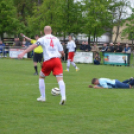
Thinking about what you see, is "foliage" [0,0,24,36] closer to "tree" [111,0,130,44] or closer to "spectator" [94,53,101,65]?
"tree" [111,0,130,44]

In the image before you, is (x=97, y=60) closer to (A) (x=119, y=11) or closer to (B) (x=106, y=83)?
(B) (x=106, y=83)

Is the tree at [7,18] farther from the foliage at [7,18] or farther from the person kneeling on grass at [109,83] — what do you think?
the person kneeling on grass at [109,83]

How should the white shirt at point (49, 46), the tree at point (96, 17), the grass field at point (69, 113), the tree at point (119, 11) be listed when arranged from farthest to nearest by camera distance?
1. the tree at point (119, 11)
2. the tree at point (96, 17)
3. the white shirt at point (49, 46)
4. the grass field at point (69, 113)

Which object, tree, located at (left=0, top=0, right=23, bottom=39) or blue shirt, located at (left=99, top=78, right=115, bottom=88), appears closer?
blue shirt, located at (left=99, top=78, right=115, bottom=88)

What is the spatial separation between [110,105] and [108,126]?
2026mm

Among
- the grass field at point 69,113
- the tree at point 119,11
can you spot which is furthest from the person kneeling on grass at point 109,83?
the tree at point 119,11

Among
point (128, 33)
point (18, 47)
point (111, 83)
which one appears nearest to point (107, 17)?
point (128, 33)

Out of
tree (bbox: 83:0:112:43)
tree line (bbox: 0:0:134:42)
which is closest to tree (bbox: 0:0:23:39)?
tree line (bbox: 0:0:134:42)

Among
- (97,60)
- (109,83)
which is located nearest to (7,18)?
(97,60)

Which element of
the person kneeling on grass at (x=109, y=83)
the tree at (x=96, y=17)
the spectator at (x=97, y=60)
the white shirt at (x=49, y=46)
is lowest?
the spectator at (x=97, y=60)

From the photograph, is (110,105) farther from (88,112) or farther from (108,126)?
(108,126)

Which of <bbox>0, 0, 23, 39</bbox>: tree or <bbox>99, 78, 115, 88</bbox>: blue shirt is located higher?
<bbox>0, 0, 23, 39</bbox>: tree

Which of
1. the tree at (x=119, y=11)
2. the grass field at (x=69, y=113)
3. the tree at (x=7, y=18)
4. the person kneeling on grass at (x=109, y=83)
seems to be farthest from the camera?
the tree at (x=7, y=18)

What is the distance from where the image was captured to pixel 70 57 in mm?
18297
